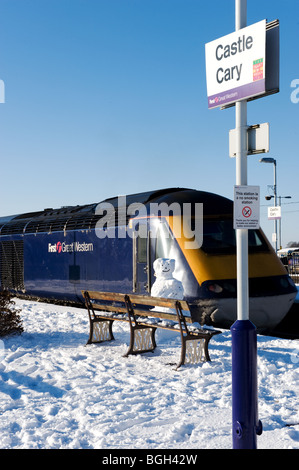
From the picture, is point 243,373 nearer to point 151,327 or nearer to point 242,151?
point 242,151

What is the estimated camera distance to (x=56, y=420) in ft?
16.6

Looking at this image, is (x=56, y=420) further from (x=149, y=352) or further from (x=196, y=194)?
(x=196, y=194)

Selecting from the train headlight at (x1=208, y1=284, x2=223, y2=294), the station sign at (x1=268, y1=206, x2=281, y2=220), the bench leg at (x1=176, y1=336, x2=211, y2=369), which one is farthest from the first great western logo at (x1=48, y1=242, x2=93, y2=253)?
the station sign at (x1=268, y1=206, x2=281, y2=220)

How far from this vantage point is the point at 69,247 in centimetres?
1432

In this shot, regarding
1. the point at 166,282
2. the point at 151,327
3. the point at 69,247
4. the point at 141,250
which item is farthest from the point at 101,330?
the point at 69,247

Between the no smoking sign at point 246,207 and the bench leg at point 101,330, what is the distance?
4964 mm

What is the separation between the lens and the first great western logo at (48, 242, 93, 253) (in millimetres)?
13516

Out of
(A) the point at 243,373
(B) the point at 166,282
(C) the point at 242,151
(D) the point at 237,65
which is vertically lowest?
(A) the point at 243,373

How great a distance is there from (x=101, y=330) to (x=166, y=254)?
2287 millimetres

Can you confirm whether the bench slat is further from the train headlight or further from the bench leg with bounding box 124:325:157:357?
the train headlight

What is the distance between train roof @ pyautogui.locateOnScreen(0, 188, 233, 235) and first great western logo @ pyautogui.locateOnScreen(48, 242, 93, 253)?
17.2 inches

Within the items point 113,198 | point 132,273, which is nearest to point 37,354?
point 132,273
